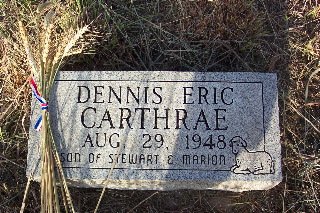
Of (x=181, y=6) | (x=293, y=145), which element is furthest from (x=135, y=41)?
(x=293, y=145)

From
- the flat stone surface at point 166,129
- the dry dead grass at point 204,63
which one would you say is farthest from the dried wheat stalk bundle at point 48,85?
the dry dead grass at point 204,63

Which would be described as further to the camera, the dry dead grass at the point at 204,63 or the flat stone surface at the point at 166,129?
the dry dead grass at the point at 204,63

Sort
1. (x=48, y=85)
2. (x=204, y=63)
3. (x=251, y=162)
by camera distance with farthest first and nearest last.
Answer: (x=204, y=63) → (x=48, y=85) → (x=251, y=162)

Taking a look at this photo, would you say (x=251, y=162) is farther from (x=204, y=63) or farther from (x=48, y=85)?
(x=48, y=85)

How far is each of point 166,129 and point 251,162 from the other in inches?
22.6

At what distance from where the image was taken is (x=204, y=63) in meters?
3.56

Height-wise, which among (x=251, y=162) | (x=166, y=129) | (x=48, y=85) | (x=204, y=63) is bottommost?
(x=251, y=162)

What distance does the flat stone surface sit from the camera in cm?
293

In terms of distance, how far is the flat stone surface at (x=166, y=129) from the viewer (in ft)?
9.62

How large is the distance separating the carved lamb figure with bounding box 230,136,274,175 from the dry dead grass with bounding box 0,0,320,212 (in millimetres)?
559

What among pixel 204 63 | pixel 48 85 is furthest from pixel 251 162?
pixel 48 85

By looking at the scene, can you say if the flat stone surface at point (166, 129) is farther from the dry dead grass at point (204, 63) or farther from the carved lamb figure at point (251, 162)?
the dry dead grass at point (204, 63)

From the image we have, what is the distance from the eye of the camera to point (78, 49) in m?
3.35

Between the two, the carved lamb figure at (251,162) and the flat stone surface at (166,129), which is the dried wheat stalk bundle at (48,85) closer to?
the flat stone surface at (166,129)
